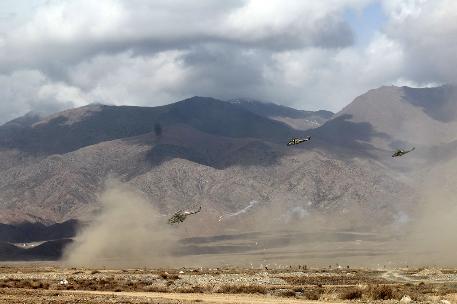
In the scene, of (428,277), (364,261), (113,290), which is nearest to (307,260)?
(364,261)

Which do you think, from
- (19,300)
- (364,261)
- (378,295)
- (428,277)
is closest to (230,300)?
(378,295)

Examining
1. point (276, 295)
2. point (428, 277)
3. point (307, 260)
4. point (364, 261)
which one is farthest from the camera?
point (307, 260)

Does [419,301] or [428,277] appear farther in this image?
[428,277]

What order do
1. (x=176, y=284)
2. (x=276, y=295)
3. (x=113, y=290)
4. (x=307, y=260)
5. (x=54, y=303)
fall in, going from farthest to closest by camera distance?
(x=307, y=260) < (x=176, y=284) < (x=113, y=290) < (x=276, y=295) < (x=54, y=303)

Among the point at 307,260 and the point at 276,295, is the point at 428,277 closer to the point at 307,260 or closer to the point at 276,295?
the point at 276,295

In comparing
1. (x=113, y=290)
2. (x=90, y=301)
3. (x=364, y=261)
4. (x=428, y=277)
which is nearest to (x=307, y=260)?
(x=364, y=261)

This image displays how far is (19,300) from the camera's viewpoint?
4759 centimetres

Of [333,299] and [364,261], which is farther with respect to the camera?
[364,261]

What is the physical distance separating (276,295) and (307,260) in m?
136

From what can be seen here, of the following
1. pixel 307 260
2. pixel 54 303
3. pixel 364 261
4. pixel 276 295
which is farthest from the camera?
pixel 307 260

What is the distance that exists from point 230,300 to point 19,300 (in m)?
16.0

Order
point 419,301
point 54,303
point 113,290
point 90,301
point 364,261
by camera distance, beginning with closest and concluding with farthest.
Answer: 1. point 54,303
2. point 90,301
3. point 419,301
4. point 113,290
5. point 364,261

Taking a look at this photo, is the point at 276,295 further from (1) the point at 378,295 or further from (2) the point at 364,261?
(2) the point at 364,261

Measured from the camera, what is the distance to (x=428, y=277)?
96625mm
